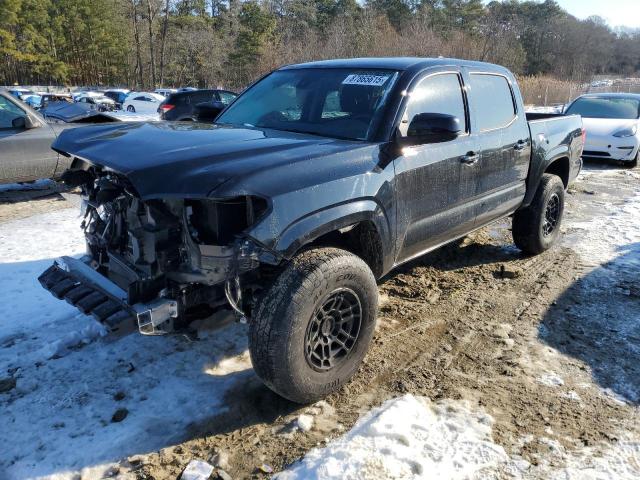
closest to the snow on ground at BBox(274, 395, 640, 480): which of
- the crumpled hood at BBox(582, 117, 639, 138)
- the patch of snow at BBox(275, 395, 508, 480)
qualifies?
the patch of snow at BBox(275, 395, 508, 480)

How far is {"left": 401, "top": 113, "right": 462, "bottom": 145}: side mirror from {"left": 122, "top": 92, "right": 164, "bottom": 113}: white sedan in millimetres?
21250

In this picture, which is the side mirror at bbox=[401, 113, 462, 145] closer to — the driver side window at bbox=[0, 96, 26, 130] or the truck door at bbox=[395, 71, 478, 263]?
the truck door at bbox=[395, 71, 478, 263]

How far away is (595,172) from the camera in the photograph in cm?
1085

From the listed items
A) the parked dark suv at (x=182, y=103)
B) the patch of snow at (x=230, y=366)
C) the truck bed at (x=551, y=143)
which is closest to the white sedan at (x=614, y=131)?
the truck bed at (x=551, y=143)

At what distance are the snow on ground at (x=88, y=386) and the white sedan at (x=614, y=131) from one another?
32.7 feet

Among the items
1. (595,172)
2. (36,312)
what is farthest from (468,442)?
(595,172)

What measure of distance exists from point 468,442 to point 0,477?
2.29 metres

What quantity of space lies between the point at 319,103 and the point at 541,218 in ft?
9.19

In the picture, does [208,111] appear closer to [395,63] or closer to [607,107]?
[395,63]

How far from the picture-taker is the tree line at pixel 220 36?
46406 millimetres

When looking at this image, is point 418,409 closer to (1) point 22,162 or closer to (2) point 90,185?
(2) point 90,185

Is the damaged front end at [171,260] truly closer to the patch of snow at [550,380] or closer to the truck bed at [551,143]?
the patch of snow at [550,380]

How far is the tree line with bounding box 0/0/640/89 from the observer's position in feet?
152

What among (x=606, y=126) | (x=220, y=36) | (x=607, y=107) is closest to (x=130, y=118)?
(x=606, y=126)
